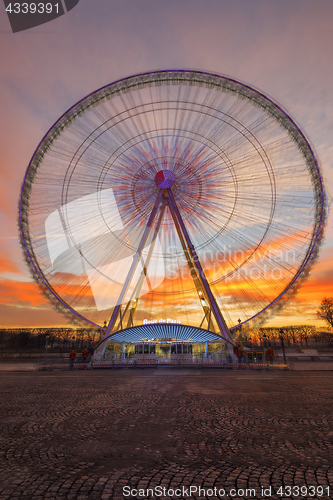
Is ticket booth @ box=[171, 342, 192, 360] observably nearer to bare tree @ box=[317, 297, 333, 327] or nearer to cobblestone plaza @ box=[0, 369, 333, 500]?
cobblestone plaza @ box=[0, 369, 333, 500]

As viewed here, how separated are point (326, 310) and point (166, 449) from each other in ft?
204

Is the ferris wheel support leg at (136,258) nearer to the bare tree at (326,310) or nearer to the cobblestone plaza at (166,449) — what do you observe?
the cobblestone plaza at (166,449)

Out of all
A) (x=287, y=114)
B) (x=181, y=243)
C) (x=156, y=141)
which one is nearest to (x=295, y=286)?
(x=181, y=243)

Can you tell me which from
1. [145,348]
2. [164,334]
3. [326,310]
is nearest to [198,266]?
[164,334]

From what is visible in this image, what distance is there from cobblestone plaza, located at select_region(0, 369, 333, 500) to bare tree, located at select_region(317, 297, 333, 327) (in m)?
56.1

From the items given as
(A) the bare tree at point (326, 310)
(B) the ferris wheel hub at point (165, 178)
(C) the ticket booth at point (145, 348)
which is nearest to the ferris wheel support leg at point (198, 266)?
(B) the ferris wheel hub at point (165, 178)

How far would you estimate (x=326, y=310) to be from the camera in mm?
58438

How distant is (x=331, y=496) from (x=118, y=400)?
6.40 metres

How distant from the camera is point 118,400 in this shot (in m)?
8.59

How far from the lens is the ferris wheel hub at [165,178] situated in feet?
72.4

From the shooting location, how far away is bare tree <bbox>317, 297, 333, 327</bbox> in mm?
57319

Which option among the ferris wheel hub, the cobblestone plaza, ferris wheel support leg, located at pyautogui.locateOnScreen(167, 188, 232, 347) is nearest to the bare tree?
ferris wheel support leg, located at pyautogui.locateOnScreen(167, 188, 232, 347)

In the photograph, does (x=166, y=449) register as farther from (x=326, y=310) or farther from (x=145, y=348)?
(x=326, y=310)

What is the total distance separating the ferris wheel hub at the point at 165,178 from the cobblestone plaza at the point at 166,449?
16632 millimetres
